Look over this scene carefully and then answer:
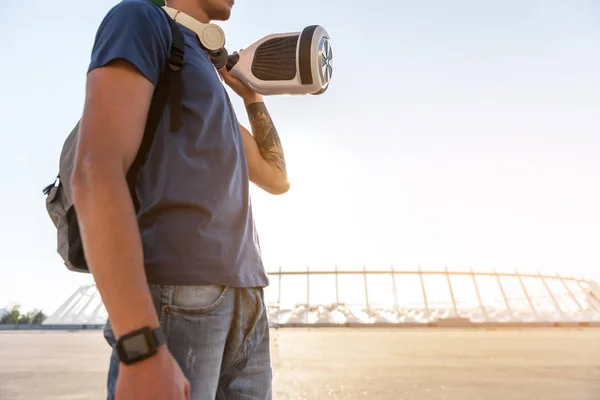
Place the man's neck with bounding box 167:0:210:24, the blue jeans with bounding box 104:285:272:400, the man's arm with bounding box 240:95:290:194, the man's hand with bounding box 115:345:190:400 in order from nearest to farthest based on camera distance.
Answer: the man's hand with bounding box 115:345:190:400 → the blue jeans with bounding box 104:285:272:400 → the man's neck with bounding box 167:0:210:24 → the man's arm with bounding box 240:95:290:194

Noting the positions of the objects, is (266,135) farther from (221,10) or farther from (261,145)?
(221,10)

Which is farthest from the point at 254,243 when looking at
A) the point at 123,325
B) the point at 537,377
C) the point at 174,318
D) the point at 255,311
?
the point at 537,377

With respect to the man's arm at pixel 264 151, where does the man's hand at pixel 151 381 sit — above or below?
below

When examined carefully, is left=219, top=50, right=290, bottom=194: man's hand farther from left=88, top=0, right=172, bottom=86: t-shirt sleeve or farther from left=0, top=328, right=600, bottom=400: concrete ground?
left=0, top=328, right=600, bottom=400: concrete ground

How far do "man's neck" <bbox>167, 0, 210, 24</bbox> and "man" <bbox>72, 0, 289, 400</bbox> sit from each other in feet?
0.59

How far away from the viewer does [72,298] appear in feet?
113

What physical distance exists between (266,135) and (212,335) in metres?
0.76

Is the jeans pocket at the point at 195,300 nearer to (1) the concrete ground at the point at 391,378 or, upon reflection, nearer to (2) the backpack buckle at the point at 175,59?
(2) the backpack buckle at the point at 175,59

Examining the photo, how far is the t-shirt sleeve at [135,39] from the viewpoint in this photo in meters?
0.72

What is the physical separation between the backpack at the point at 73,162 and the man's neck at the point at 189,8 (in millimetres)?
312

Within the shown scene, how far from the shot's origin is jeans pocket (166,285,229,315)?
721mm

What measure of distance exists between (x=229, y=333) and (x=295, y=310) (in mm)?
36473

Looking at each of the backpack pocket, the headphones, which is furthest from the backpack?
the headphones

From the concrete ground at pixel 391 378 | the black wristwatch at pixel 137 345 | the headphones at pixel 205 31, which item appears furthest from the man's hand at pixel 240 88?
the concrete ground at pixel 391 378
